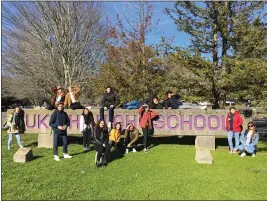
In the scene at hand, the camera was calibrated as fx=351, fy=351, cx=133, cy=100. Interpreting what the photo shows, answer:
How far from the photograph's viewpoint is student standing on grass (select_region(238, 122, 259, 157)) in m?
11.9

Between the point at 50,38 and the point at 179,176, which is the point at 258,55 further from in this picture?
the point at 50,38

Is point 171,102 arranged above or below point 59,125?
above

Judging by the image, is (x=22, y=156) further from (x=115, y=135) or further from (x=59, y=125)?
(x=115, y=135)

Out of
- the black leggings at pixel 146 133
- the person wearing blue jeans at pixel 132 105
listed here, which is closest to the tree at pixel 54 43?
the person wearing blue jeans at pixel 132 105

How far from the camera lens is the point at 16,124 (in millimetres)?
13305

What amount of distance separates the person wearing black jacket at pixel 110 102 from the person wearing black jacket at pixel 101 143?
8.72ft

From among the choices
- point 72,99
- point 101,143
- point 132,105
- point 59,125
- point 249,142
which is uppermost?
point 72,99

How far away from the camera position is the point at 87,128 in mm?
12758

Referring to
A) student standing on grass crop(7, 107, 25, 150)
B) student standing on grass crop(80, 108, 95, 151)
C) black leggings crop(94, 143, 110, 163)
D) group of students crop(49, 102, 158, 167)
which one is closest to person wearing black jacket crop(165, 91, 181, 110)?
group of students crop(49, 102, 158, 167)

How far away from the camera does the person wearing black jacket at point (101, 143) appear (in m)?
10.1

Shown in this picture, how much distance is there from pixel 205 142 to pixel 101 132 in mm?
4693

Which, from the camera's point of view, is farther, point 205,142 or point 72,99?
point 72,99

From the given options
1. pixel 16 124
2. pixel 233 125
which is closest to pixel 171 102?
pixel 233 125

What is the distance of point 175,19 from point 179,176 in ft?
26.9
